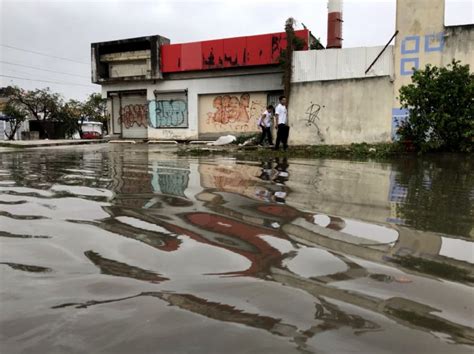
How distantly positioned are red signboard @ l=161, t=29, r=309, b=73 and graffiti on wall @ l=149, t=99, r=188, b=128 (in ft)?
5.85

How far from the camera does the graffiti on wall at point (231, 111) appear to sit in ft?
Answer: 69.6

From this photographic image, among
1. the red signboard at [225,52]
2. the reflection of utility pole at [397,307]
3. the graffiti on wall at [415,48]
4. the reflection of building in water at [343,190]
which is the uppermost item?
the red signboard at [225,52]

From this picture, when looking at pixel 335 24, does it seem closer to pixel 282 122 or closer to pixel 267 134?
pixel 267 134

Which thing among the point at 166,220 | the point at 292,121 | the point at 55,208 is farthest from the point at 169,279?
the point at 292,121

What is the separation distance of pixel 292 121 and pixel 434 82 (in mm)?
5643

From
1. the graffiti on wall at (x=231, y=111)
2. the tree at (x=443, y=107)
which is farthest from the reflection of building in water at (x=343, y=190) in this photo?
the graffiti on wall at (x=231, y=111)

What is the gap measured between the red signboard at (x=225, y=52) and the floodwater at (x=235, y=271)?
14.2 m

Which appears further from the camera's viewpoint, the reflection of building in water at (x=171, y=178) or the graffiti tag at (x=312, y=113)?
the graffiti tag at (x=312, y=113)

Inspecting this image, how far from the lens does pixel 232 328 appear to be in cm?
234

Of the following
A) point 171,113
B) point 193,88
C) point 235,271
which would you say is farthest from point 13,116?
point 235,271

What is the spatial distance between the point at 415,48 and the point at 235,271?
44.6ft

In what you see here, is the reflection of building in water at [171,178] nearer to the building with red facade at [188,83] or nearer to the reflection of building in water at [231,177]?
the reflection of building in water at [231,177]

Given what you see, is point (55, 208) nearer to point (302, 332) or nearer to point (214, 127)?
point (302, 332)

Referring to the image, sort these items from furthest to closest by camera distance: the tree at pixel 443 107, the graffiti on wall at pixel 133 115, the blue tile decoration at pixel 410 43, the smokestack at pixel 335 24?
the graffiti on wall at pixel 133 115 → the smokestack at pixel 335 24 → the blue tile decoration at pixel 410 43 → the tree at pixel 443 107
